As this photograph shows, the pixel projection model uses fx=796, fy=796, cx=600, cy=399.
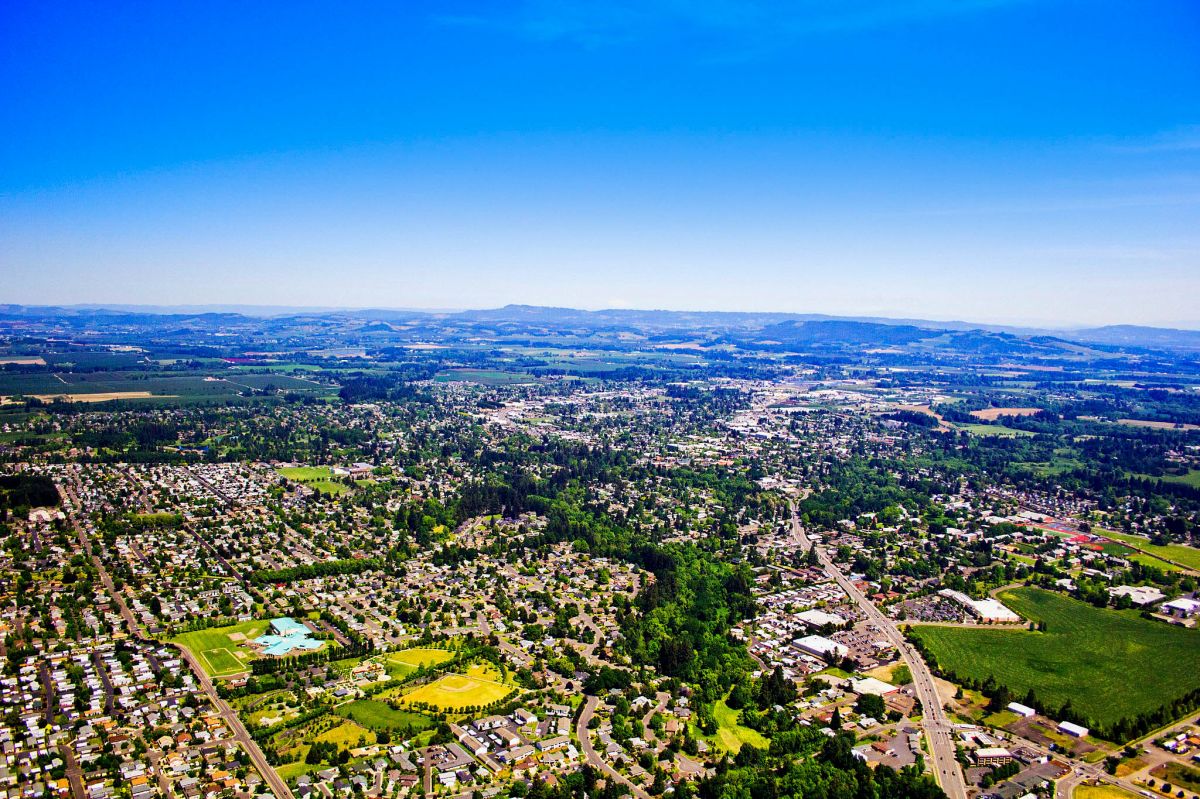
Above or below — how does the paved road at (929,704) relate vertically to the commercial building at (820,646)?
below

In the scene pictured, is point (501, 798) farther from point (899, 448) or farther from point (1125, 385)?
point (1125, 385)

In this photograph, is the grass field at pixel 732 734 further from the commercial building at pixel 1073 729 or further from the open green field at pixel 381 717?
the commercial building at pixel 1073 729

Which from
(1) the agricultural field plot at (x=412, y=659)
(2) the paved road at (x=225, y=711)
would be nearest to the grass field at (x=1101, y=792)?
(1) the agricultural field plot at (x=412, y=659)

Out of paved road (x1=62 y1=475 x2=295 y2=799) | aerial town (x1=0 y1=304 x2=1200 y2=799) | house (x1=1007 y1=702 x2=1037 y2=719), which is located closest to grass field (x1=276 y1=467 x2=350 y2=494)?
aerial town (x1=0 y1=304 x2=1200 y2=799)

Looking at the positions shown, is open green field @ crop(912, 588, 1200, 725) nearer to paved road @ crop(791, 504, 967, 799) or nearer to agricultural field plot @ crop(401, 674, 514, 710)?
paved road @ crop(791, 504, 967, 799)

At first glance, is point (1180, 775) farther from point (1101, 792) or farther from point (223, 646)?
point (223, 646)

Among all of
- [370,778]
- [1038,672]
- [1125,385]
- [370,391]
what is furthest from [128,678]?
[1125,385]
